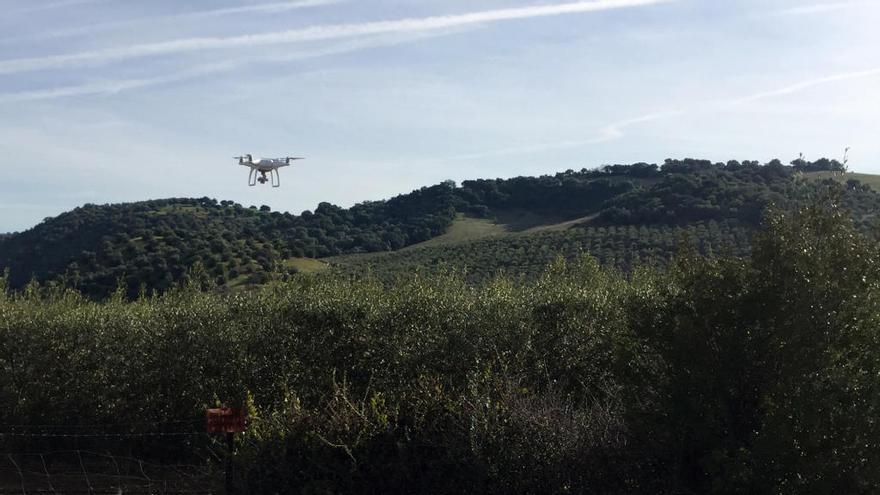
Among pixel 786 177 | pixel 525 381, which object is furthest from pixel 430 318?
pixel 786 177

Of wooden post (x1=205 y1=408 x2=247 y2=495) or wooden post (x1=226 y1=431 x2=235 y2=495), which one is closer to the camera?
wooden post (x1=205 y1=408 x2=247 y2=495)

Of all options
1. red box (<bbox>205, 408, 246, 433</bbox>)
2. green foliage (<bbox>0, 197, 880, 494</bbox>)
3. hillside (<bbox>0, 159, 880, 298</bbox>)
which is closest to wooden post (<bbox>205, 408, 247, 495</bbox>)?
red box (<bbox>205, 408, 246, 433</bbox>)

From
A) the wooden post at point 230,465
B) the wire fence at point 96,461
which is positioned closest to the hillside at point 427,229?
the wire fence at point 96,461

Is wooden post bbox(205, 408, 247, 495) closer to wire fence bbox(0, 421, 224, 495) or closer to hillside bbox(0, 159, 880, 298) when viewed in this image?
wire fence bbox(0, 421, 224, 495)

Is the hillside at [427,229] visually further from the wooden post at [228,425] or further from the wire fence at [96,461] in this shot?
the wooden post at [228,425]

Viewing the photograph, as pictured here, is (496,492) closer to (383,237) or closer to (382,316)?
(382,316)

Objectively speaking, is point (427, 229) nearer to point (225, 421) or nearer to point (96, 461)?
point (96, 461)
